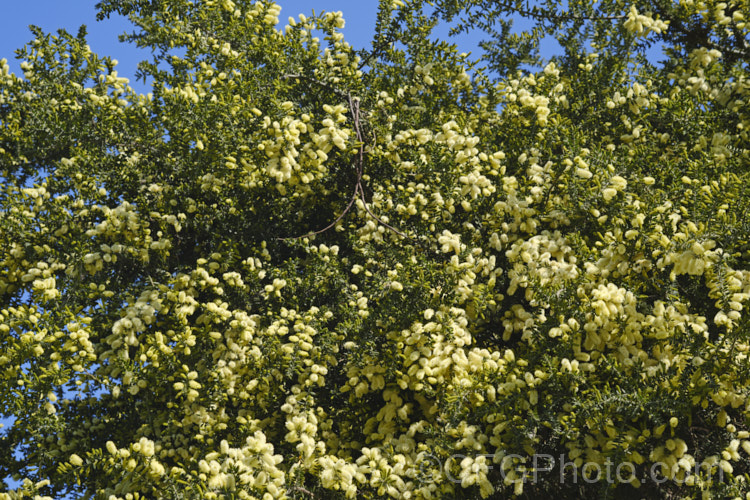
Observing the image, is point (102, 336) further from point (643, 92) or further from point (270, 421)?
point (643, 92)

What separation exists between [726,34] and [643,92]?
0.63 metres

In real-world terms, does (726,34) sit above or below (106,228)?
above

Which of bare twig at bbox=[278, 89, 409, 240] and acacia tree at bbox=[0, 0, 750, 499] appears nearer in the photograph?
acacia tree at bbox=[0, 0, 750, 499]

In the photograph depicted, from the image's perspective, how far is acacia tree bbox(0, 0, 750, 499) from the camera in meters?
3.05

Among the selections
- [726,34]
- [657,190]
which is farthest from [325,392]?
[726,34]

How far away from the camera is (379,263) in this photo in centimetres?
409

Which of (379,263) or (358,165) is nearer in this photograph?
(379,263)

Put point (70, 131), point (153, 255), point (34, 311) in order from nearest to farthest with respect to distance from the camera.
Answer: point (34, 311), point (153, 255), point (70, 131)

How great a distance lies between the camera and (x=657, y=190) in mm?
3625

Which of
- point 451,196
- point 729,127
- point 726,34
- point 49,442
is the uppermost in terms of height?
point 726,34

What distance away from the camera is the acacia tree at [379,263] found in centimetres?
305

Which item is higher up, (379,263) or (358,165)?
(358,165)

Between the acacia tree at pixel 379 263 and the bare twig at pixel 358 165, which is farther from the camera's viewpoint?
the bare twig at pixel 358 165

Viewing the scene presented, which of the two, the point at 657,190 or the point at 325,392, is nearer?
the point at 657,190
